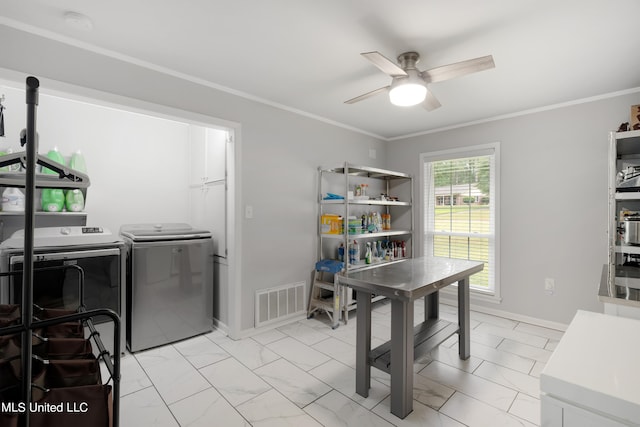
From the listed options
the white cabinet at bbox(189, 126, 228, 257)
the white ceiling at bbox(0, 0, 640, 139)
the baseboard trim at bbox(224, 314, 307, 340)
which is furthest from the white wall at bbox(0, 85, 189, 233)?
the baseboard trim at bbox(224, 314, 307, 340)

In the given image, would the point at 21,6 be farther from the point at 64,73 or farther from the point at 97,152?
the point at 97,152

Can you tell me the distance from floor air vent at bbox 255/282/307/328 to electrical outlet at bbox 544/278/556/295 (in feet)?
8.74

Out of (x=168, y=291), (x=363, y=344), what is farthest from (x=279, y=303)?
(x=363, y=344)

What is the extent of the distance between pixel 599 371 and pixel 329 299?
301cm

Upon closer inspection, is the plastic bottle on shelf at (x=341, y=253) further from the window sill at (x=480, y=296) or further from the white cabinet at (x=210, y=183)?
the window sill at (x=480, y=296)

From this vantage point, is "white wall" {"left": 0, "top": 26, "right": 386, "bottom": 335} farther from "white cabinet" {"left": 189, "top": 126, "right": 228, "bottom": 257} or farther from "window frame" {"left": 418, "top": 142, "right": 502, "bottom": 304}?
"window frame" {"left": 418, "top": 142, "right": 502, "bottom": 304}

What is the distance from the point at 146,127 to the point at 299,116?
1.91 meters

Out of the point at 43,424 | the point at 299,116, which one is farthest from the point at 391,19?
the point at 43,424

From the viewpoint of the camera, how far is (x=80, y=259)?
2395 mm

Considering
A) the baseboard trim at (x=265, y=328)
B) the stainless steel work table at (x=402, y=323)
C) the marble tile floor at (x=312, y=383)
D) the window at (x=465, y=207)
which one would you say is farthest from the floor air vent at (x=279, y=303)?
the window at (x=465, y=207)

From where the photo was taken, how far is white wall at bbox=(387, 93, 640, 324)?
9.86 ft

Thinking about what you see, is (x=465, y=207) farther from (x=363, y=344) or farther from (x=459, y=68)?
(x=363, y=344)

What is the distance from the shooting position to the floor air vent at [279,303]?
3138 millimetres

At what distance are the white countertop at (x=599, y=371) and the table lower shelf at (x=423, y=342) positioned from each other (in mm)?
1253
